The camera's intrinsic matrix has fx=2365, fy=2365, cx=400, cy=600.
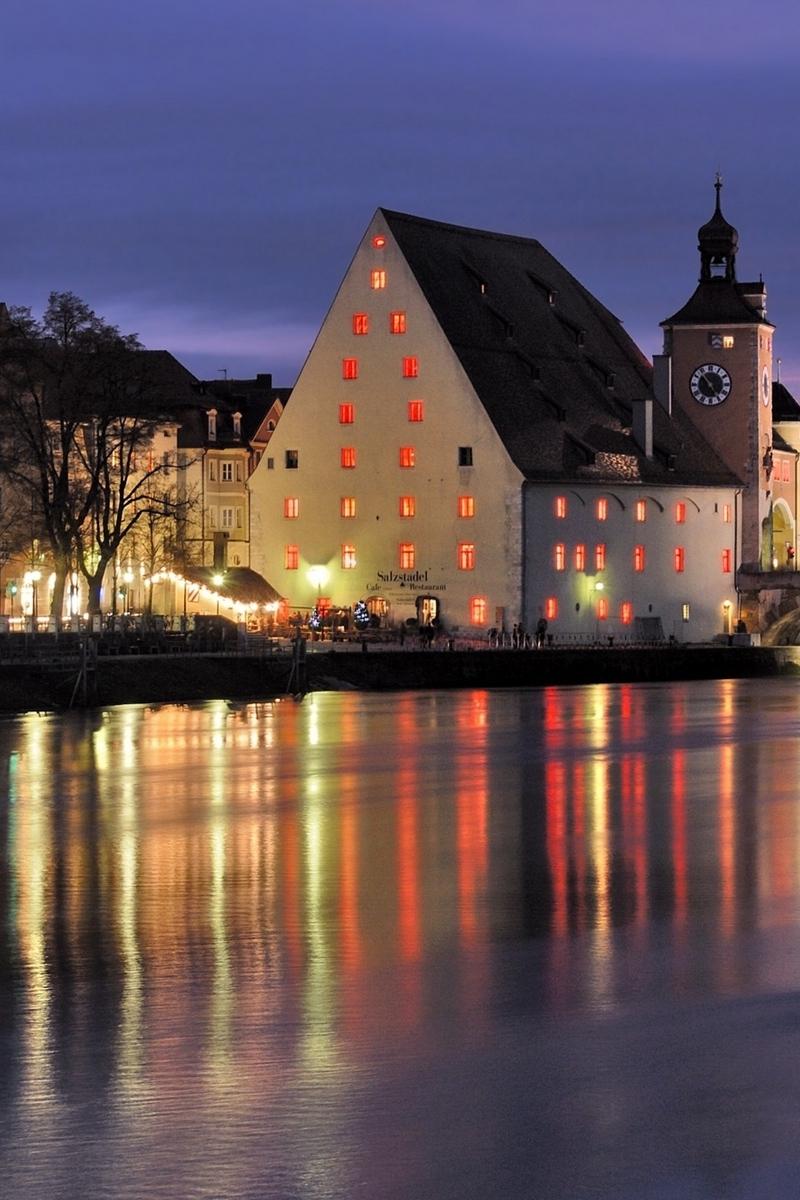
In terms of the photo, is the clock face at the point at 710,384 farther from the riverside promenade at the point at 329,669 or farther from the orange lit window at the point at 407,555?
the orange lit window at the point at 407,555

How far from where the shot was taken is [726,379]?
11750 centimetres

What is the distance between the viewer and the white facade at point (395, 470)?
334 ft

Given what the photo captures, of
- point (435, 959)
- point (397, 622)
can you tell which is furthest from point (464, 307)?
point (435, 959)

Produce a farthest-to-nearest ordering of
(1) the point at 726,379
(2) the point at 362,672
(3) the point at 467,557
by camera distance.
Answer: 1. (1) the point at 726,379
2. (3) the point at 467,557
3. (2) the point at 362,672

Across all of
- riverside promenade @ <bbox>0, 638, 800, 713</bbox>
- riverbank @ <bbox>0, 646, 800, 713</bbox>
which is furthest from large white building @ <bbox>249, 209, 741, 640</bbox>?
riverbank @ <bbox>0, 646, 800, 713</bbox>

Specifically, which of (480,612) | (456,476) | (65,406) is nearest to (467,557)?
(480,612)

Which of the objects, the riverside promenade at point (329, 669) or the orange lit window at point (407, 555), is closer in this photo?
the riverside promenade at point (329, 669)

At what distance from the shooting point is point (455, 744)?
59.4 m

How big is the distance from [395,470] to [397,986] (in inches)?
3105

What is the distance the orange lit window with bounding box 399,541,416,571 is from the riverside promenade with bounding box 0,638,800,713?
5343 millimetres

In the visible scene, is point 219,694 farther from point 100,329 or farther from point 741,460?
point 741,460

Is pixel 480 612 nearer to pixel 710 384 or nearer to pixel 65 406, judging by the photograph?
pixel 710 384

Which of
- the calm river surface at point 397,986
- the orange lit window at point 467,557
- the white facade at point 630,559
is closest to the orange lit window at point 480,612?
the orange lit window at point 467,557

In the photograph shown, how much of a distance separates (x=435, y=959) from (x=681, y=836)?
42.8ft
